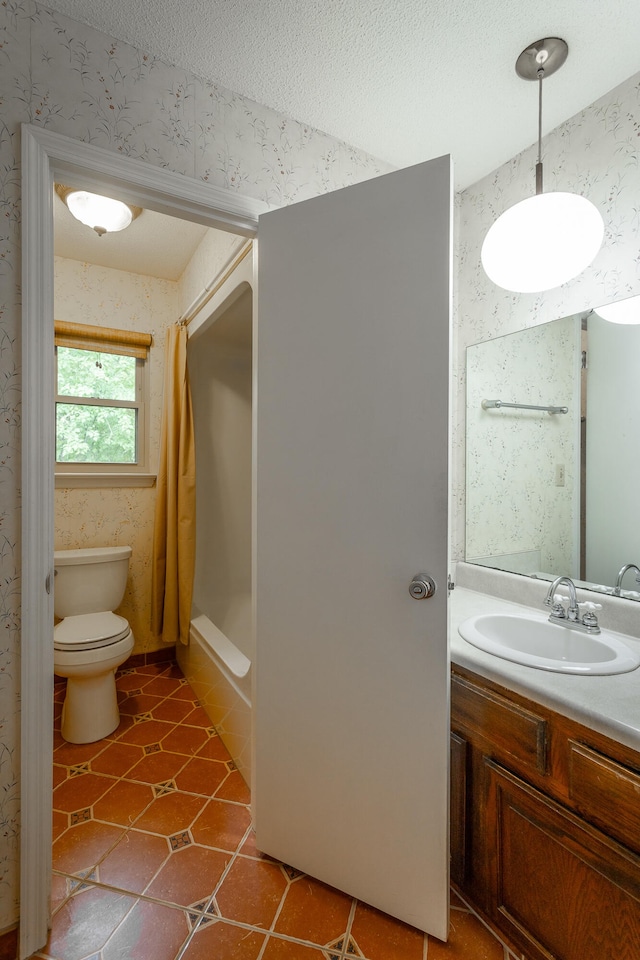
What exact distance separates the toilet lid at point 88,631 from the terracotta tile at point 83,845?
717mm

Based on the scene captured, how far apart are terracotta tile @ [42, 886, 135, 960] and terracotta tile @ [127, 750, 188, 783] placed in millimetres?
514

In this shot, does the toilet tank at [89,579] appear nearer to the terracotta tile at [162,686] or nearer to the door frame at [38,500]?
the terracotta tile at [162,686]

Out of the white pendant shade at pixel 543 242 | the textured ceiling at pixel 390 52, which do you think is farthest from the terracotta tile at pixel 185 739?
the textured ceiling at pixel 390 52

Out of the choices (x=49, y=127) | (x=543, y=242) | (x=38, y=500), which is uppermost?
(x=49, y=127)

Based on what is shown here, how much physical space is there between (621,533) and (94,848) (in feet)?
6.71

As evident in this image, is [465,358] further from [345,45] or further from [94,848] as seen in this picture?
[94,848]

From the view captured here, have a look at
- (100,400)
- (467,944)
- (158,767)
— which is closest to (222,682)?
(158,767)

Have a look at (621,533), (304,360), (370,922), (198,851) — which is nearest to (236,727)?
(198,851)

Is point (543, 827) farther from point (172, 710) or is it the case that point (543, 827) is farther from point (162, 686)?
point (162, 686)

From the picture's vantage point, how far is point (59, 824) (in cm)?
164

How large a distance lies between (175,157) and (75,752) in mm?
2422

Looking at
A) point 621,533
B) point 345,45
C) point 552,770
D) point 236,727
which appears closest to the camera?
point 552,770

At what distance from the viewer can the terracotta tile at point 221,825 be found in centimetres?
158

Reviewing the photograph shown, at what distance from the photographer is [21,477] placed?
121 centimetres
